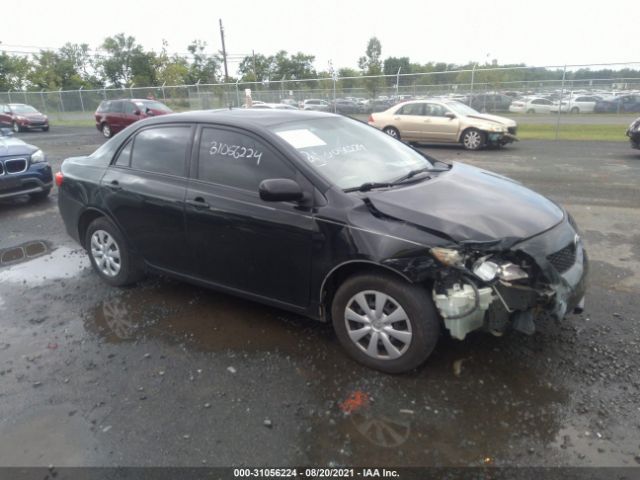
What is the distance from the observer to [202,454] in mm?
2555

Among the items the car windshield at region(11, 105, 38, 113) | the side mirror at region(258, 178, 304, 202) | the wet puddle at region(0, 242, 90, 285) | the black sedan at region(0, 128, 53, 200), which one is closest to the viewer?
the side mirror at region(258, 178, 304, 202)

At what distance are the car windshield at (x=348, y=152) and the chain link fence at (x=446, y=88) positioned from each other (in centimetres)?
1564

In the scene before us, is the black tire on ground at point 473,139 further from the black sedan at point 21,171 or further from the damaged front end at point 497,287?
the damaged front end at point 497,287

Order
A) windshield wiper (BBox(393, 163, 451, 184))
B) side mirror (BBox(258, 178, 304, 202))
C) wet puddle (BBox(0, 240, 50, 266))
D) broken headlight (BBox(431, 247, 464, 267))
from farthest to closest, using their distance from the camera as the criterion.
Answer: wet puddle (BBox(0, 240, 50, 266)) → windshield wiper (BBox(393, 163, 451, 184)) → side mirror (BBox(258, 178, 304, 202)) → broken headlight (BBox(431, 247, 464, 267))

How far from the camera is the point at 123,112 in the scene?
1967 centimetres

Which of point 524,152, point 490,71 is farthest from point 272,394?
point 490,71

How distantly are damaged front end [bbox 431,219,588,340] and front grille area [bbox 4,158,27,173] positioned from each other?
7.74 metres

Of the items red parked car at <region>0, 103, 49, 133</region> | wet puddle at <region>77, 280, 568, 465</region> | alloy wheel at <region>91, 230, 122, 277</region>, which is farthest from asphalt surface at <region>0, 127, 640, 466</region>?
red parked car at <region>0, 103, 49, 133</region>

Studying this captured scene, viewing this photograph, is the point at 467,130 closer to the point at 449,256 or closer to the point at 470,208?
the point at 470,208

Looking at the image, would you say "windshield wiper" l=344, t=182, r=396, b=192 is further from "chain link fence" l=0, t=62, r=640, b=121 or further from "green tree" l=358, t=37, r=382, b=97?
"green tree" l=358, t=37, r=382, b=97

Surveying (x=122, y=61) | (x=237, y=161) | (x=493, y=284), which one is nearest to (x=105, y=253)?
(x=237, y=161)

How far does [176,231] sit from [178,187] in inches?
14.7

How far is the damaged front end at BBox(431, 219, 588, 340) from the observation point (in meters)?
2.81

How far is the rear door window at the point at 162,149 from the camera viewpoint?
3961mm
